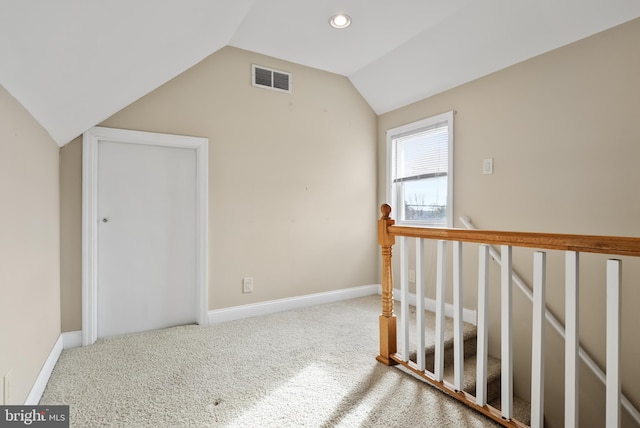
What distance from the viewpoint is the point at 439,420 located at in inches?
62.1

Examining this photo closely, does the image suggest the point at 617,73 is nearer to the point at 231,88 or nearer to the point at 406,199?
the point at 406,199

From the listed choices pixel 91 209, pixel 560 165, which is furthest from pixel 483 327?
pixel 91 209

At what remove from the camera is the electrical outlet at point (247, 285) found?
3068 millimetres

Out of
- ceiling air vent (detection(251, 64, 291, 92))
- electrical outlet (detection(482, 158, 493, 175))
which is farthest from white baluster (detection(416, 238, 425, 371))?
ceiling air vent (detection(251, 64, 291, 92))

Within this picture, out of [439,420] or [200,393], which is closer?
[439,420]

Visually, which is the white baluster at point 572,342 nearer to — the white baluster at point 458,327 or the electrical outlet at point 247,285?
the white baluster at point 458,327

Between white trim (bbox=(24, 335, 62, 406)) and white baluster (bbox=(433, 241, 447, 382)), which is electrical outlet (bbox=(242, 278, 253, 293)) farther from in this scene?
white baluster (bbox=(433, 241, 447, 382))

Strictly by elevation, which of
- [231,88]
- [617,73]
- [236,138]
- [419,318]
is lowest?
[419,318]

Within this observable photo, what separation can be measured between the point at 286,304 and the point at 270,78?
2187 millimetres

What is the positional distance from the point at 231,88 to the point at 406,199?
207cm

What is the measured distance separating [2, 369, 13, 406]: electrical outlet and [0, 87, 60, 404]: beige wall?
13mm

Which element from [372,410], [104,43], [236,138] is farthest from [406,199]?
[104,43]

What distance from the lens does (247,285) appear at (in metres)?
3.08

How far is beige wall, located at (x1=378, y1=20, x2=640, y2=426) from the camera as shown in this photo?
2.08 meters
